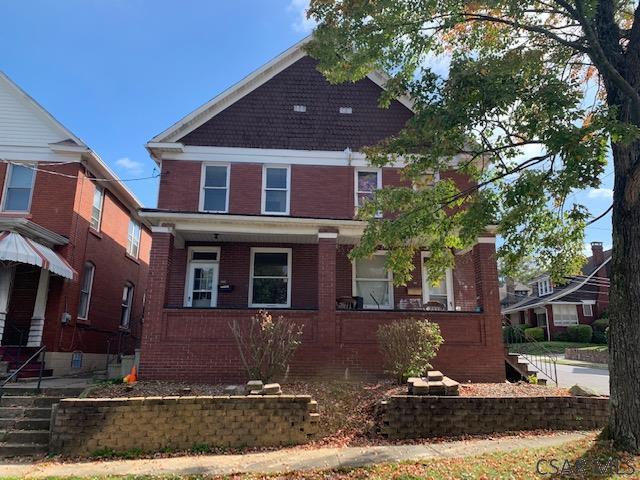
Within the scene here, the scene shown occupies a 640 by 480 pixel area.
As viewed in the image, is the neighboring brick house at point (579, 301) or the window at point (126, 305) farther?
the neighboring brick house at point (579, 301)

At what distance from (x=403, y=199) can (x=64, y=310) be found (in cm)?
1053

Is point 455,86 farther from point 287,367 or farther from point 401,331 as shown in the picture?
point 287,367

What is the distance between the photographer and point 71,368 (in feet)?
46.2

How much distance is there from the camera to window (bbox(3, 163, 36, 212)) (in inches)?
567

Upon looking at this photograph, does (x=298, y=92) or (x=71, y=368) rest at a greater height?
(x=298, y=92)

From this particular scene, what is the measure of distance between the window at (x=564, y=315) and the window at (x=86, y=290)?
32458 millimetres

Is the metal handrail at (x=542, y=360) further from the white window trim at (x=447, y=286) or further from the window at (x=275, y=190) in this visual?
the window at (x=275, y=190)

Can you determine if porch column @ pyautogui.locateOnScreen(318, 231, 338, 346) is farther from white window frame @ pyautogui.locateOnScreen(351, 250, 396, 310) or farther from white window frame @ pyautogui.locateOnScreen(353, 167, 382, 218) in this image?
white window frame @ pyautogui.locateOnScreen(353, 167, 382, 218)

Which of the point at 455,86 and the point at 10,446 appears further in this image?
the point at 10,446

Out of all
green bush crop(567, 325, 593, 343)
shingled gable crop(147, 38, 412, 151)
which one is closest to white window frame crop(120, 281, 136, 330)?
shingled gable crop(147, 38, 412, 151)

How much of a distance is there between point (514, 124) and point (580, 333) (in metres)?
30.2

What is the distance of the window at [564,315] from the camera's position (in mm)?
35969

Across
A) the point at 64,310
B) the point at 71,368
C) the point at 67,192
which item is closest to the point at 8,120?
the point at 67,192

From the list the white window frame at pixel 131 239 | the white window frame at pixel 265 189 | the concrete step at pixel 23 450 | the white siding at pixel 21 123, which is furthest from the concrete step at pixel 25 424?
the white window frame at pixel 131 239
